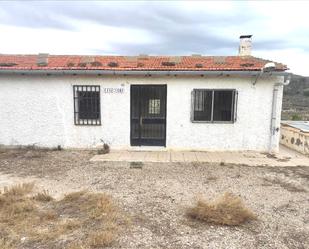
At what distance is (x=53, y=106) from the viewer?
1002cm

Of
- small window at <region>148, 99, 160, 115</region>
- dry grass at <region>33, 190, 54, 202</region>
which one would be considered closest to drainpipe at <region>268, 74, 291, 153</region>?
small window at <region>148, 99, 160, 115</region>

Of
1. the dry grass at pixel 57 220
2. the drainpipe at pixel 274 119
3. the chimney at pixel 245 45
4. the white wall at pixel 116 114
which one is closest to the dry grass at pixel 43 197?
the dry grass at pixel 57 220

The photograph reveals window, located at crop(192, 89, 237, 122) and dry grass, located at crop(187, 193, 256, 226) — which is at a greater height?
window, located at crop(192, 89, 237, 122)

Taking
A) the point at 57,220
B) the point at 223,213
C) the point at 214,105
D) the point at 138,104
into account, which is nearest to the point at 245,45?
the point at 214,105

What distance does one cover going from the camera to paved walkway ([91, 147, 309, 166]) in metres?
8.75

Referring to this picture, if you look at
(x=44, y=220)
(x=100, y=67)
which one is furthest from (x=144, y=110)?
(x=44, y=220)

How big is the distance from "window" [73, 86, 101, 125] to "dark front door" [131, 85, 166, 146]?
4.15ft

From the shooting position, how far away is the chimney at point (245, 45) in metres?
11.6

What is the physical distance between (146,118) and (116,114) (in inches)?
43.8

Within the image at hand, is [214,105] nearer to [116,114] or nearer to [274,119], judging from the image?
[274,119]

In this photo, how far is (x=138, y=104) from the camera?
10.2 meters

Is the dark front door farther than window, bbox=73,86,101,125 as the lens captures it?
Yes

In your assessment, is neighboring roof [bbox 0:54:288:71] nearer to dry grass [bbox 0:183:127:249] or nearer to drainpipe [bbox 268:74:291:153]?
drainpipe [bbox 268:74:291:153]

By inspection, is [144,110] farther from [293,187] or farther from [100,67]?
[293,187]
